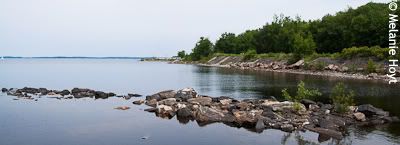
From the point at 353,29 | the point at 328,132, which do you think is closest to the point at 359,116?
the point at 328,132

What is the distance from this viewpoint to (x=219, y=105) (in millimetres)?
39438

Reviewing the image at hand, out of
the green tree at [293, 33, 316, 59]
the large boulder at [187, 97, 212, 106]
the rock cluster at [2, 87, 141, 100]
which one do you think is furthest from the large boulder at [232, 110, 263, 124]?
the green tree at [293, 33, 316, 59]

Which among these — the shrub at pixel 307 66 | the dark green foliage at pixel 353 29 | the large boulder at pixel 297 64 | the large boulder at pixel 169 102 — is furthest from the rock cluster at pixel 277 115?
the large boulder at pixel 297 64

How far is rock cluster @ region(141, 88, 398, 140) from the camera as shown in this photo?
30516 millimetres

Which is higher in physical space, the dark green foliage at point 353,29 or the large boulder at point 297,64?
the dark green foliage at point 353,29

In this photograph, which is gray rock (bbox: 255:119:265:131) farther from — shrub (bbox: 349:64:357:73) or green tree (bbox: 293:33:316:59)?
green tree (bbox: 293:33:316:59)

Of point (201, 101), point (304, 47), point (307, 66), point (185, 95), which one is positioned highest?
point (304, 47)

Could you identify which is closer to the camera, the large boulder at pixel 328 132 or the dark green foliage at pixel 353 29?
the large boulder at pixel 328 132

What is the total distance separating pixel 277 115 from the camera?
33156mm

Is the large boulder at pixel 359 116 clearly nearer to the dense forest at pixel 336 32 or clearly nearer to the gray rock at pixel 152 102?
the gray rock at pixel 152 102

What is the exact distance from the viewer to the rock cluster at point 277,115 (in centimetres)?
3052

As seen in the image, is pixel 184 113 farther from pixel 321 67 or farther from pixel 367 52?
pixel 321 67

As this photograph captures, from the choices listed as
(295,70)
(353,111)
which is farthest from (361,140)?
(295,70)

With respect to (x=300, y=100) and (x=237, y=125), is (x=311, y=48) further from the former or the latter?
(x=237, y=125)
